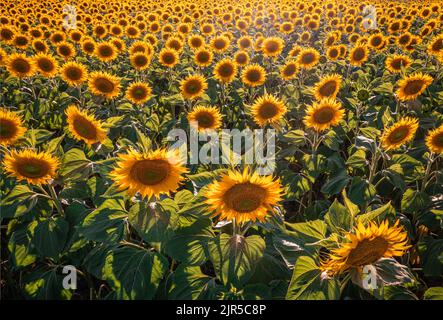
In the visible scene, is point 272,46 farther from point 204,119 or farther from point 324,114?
point 324,114

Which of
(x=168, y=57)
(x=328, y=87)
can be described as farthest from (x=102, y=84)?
(x=328, y=87)

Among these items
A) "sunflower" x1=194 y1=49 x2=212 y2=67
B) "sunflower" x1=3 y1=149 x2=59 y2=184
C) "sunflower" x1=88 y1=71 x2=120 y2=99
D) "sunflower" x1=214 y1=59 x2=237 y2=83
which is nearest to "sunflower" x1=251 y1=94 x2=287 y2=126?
"sunflower" x1=214 y1=59 x2=237 y2=83

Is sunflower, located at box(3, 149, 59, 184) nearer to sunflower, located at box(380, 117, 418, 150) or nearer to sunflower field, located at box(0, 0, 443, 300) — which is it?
sunflower field, located at box(0, 0, 443, 300)

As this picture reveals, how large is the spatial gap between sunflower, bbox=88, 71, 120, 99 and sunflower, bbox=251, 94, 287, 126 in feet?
8.18

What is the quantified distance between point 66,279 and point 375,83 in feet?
22.7

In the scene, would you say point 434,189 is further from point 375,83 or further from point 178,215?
point 375,83

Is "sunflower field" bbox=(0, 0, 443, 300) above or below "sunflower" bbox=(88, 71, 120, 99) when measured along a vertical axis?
below

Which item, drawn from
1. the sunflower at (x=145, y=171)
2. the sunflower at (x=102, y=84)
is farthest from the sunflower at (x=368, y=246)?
the sunflower at (x=102, y=84)

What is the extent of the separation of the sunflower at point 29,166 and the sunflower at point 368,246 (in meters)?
2.32

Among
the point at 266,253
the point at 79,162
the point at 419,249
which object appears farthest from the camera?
the point at 419,249

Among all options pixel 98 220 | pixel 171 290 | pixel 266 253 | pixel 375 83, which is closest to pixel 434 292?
pixel 266 253

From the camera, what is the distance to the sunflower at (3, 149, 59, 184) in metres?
2.61

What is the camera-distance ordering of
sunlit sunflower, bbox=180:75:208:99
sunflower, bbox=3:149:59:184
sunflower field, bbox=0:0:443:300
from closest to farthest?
sunflower field, bbox=0:0:443:300 → sunflower, bbox=3:149:59:184 → sunlit sunflower, bbox=180:75:208:99
